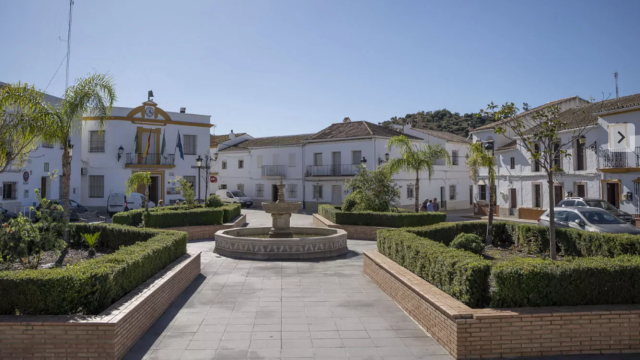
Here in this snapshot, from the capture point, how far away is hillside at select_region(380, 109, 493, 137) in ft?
226

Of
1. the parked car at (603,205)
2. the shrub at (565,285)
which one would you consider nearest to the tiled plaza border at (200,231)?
the shrub at (565,285)

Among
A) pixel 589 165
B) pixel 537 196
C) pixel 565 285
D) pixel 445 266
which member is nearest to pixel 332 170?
pixel 537 196

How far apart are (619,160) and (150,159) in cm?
2808

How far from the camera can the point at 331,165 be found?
34.3m

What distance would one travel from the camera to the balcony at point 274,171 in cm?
3791

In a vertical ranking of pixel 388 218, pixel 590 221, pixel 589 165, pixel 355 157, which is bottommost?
pixel 388 218

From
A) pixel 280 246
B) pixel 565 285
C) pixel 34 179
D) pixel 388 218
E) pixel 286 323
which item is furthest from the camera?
pixel 34 179

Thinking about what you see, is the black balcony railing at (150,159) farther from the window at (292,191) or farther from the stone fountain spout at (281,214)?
the stone fountain spout at (281,214)

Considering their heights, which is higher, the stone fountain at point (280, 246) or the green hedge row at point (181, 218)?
the green hedge row at point (181, 218)

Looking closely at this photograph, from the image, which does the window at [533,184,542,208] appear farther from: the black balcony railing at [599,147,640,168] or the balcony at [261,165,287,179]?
the balcony at [261,165,287,179]

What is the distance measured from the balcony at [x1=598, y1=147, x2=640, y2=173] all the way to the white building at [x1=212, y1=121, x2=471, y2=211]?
12942 mm

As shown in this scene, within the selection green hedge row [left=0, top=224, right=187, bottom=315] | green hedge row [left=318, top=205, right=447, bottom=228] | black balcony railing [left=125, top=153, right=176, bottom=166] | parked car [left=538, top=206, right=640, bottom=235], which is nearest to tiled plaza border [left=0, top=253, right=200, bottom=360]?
green hedge row [left=0, top=224, right=187, bottom=315]

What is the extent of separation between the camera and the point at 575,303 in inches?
238

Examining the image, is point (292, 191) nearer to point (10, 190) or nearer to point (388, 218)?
point (388, 218)
